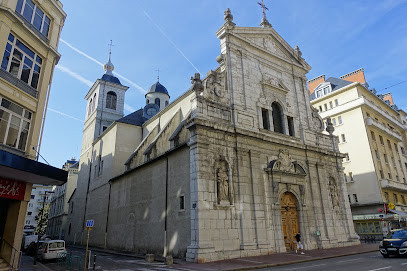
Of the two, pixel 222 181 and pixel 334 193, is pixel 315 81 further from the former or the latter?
pixel 222 181

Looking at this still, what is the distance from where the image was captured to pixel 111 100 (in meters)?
35.4

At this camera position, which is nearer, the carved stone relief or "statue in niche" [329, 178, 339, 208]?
the carved stone relief

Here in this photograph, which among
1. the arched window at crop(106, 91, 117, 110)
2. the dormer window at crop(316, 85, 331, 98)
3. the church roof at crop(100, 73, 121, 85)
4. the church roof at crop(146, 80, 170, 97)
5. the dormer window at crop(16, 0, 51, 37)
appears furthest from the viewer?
the church roof at crop(146, 80, 170, 97)

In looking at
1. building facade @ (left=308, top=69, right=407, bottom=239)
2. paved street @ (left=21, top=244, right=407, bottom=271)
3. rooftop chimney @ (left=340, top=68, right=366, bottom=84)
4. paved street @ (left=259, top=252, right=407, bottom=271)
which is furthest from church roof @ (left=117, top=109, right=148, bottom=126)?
rooftop chimney @ (left=340, top=68, right=366, bottom=84)

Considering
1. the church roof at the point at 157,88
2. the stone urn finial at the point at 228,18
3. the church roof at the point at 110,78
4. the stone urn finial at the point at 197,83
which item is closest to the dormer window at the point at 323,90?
the church roof at the point at 157,88

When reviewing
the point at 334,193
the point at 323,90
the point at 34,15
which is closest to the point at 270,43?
the point at 334,193

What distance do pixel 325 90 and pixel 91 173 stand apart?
29.4 m

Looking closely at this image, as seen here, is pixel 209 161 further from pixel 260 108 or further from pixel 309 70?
pixel 309 70

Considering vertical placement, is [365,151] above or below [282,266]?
above

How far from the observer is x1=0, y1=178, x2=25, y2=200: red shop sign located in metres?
10.6

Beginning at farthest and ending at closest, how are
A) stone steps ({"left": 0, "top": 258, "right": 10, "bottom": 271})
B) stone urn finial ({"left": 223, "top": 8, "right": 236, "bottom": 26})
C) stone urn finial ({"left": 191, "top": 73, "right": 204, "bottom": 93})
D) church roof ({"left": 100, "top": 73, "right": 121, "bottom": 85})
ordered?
church roof ({"left": 100, "top": 73, "right": 121, "bottom": 85})
stone urn finial ({"left": 223, "top": 8, "right": 236, "bottom": 26})
stone urn finial ({"left": 191, "top": 73, "right": 204, "bottom": 93})
stone steps ({"left": 0, "top": 258, "right": 10, "bottom": 271})

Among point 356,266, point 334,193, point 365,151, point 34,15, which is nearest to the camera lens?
point 356,266

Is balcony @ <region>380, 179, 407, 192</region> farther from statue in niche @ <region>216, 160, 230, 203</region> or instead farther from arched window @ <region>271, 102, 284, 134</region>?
statue in niche @ <region>216, 160, 230, 203</region>

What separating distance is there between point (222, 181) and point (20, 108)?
9.49 meters
